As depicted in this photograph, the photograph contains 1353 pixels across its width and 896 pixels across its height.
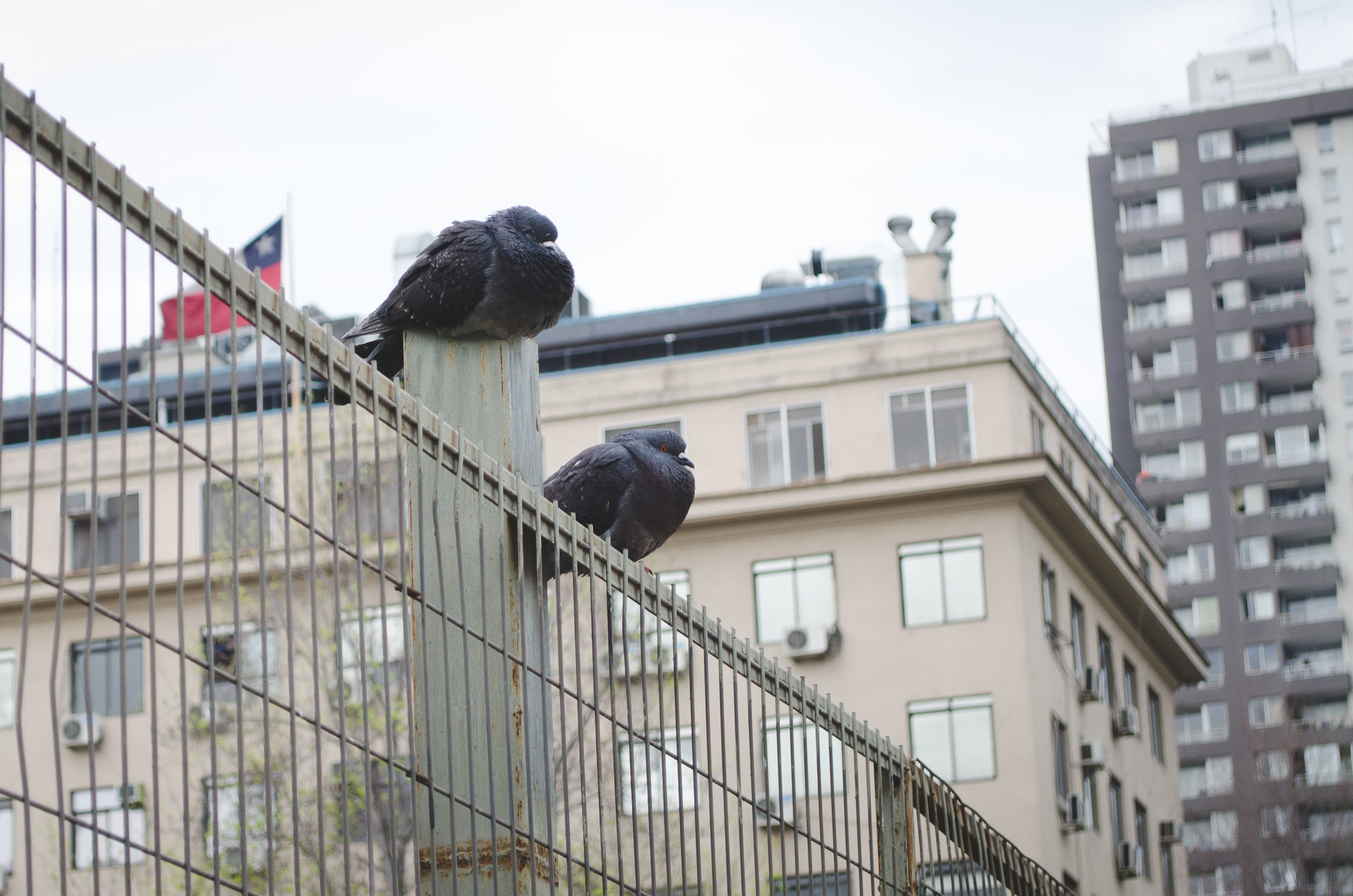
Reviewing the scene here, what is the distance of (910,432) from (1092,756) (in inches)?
251

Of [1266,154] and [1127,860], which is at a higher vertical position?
[1266,154]

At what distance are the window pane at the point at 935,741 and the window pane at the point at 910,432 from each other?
4.38 m

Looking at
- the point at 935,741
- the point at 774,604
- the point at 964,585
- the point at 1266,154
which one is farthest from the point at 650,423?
the point at 1266,154

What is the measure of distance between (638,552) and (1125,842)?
2895 cm

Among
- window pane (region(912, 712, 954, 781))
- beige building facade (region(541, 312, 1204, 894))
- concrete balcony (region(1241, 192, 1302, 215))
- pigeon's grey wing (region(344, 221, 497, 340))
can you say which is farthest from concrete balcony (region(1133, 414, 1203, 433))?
pigeon's grey wing (region(344, 221, 497, 340))

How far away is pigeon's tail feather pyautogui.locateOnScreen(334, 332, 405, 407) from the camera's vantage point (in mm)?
5215

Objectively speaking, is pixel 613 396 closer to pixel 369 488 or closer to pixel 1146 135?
pixel 369 488

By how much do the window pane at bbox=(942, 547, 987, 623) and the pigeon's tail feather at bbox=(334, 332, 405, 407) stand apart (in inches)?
1004

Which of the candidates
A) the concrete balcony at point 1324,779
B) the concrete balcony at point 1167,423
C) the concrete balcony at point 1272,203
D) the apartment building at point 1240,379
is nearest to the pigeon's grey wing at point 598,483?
the concrete balcony at point 1324,779

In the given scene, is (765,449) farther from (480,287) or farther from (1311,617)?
(1311,617)

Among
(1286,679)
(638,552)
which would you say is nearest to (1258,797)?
(1286,679)

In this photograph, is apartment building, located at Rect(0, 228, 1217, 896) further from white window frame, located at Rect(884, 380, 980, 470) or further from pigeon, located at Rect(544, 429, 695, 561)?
pigeon, located at Rect(544, 429, 695, 561)

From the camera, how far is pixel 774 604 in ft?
102

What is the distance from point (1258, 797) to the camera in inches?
2363
